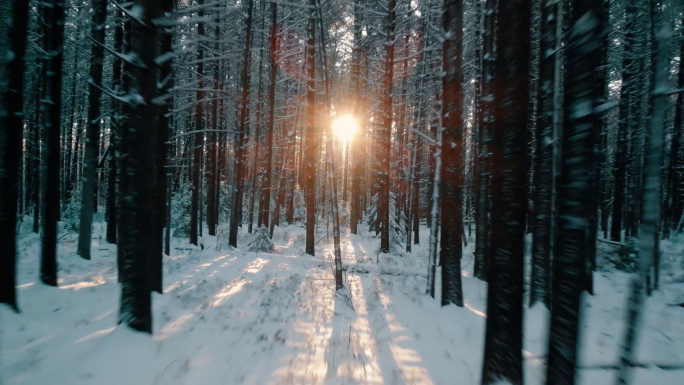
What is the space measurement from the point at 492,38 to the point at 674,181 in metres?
20.9

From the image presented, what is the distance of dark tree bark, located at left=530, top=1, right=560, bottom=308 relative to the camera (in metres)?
6.42

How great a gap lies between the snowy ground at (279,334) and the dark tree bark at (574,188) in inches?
56.5

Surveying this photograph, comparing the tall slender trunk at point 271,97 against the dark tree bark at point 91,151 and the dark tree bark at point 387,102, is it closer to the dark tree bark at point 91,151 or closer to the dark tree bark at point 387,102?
the dark tree bark at point 387,102

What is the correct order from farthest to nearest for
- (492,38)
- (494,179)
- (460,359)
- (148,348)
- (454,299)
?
(492,38)
(454,299)
(460,359)
(148,348)
(494,179)

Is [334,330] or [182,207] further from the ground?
[182,207]

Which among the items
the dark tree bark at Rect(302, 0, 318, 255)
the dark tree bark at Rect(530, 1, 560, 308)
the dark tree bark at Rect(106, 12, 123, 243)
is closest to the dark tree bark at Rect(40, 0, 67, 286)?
the dark tree bark at Rect(106, 12, 123, 243)

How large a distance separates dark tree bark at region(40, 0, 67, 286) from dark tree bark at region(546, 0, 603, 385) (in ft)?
28.9

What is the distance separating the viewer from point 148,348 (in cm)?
393

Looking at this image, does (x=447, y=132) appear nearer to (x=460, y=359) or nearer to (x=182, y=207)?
(x=460, y=359)

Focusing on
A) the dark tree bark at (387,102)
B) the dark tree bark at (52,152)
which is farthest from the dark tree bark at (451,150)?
the dark tree bark at (52,152)

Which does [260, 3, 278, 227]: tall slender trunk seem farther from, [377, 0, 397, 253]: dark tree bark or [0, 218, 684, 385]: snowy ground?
[0, 218, 684, 385]: snowy ground

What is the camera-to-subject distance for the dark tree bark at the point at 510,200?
10.3ft

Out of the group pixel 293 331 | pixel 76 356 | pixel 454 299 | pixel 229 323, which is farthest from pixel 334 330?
pixel 76 356

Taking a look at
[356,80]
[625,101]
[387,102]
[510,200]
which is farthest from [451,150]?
[356,80]
